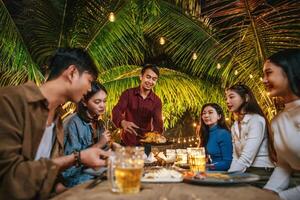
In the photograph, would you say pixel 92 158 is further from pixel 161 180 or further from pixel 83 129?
pixel 83 129

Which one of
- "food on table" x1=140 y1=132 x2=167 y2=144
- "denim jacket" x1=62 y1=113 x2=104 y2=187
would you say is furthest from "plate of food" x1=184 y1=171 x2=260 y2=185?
"food on table" x1=140 y1=132 x2=167 y2=144

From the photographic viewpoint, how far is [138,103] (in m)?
5.31

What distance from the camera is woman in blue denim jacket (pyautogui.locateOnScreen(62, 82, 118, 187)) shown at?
9.02 ft

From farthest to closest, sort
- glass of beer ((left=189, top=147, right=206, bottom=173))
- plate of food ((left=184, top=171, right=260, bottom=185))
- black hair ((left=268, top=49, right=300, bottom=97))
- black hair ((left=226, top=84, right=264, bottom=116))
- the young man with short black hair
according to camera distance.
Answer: the young man with short black hair, black hair ((left=226, top=84, right=264, bottom=116)), glass of beer ((left=189, top=147, right=206, bottom=173)), black hair ((left=268, top=49, right=300, bottom=97)), plate of food ((left=184, top=171, right=260, bottom=185))

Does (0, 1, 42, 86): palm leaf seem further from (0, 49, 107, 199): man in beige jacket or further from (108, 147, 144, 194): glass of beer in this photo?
(108, 147, 144, 194): glass of beer

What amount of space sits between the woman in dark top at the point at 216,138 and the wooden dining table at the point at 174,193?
7.57 feet

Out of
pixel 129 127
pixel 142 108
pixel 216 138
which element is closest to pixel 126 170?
pixel 129 127

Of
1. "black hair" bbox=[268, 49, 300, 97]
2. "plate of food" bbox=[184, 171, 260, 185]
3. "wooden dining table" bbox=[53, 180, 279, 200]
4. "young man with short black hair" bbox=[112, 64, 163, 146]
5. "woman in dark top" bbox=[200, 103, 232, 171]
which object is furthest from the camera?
"young man with short black hair" bbox=[112, 64, 163, 146]

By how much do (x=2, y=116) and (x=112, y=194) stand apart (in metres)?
0.69

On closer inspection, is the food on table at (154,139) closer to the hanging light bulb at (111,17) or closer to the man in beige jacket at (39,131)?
the man in beige jacket at (39,131)

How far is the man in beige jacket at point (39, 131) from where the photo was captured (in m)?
1.68

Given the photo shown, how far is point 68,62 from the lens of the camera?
7.36 ft

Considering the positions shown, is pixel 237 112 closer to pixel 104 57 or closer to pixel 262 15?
pixel 262 15

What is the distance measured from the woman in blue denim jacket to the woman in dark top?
1450 millimetres
